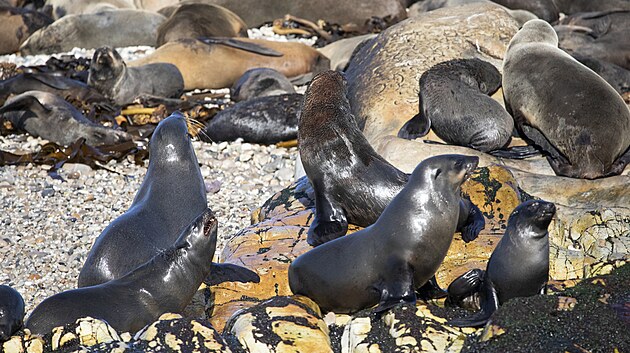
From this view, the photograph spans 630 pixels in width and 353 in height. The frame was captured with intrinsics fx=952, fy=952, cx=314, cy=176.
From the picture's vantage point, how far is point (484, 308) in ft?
13.1

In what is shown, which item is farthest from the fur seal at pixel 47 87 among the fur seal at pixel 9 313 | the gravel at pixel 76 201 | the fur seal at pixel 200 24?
the fur seal at pixel 9 313

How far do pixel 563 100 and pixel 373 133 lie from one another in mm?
1509

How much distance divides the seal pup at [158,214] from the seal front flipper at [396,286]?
0.83 meters

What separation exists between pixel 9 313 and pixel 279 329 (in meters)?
1.12

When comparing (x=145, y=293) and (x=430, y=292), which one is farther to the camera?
(x=430, y=292)

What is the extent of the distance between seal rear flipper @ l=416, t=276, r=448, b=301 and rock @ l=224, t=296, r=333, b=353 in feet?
1.72

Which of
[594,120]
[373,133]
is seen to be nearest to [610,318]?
[594,120]

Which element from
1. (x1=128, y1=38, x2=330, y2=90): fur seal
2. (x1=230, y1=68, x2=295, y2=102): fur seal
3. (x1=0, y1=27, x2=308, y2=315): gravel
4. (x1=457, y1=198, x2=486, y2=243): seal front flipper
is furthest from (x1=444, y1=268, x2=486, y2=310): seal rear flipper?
(x1=128, y1=38, x2=330, y2=90): fur seal

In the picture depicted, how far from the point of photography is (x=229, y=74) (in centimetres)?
1280

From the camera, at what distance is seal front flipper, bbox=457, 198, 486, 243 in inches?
199

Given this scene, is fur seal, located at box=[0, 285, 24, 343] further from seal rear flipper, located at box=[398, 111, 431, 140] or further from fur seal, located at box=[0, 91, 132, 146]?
fur seal, located at box=[0, 91, 132, 146]

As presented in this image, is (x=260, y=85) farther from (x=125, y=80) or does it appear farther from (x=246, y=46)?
(x=125, y=80)

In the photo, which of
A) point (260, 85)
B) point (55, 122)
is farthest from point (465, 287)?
point (260, 85)

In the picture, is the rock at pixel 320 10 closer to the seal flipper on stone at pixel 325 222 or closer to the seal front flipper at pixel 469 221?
the seal flipper on stone at pixel 325 222
